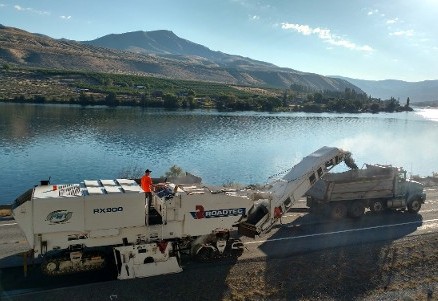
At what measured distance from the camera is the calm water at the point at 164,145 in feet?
147

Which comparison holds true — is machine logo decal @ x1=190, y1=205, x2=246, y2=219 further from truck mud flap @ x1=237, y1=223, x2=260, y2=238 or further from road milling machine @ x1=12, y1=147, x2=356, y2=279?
truck mud flap @ x1=237, y1=223, x2=260, y2=238

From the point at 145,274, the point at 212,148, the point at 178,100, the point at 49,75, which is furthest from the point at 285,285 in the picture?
the point at 49,75

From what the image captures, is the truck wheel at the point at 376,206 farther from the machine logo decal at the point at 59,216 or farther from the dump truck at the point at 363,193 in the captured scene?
the machine logo decal at the point at 59,216

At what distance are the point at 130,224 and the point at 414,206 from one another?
1836cm

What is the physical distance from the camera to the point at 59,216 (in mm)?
13281

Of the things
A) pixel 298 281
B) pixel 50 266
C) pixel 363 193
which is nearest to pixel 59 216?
pixel 50 266

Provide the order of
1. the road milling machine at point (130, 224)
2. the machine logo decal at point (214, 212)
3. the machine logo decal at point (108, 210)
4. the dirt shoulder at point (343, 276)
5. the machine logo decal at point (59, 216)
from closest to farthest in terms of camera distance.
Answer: the machine logo decal at point (59, 216)
the road milling machine at point (130, 224)
the machine logo decal at point (108, 210)
the dirt shoulder at point (343, 276)
the machine logo decal at point (214, 212)

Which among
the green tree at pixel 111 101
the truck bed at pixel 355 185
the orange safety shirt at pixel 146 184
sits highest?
the green tree at pixel 111 101

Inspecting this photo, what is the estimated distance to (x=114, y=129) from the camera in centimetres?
7038

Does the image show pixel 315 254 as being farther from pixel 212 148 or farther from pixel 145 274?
pixel 212 148

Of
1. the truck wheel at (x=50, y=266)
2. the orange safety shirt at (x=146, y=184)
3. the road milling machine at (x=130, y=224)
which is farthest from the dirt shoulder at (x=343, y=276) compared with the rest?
the truck wheel at (x=50, y=266)

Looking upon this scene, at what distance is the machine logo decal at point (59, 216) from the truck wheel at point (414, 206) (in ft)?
65.9

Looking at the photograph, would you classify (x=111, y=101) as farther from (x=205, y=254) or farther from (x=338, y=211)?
(x=205, y=254)

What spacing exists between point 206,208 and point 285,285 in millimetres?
3925
